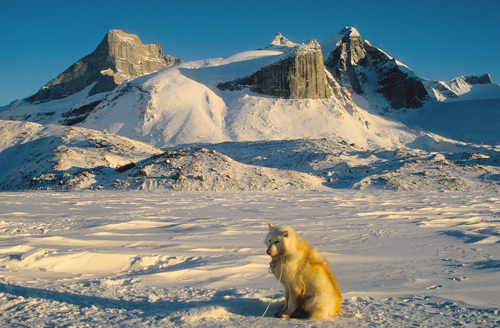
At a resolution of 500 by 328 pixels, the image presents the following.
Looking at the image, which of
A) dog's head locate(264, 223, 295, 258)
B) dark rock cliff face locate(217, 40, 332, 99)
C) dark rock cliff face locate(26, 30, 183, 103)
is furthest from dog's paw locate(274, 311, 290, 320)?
dark rock cliff face locate(26, 30, 183, 103)

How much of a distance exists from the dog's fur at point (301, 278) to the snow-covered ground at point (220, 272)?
0.12 metres

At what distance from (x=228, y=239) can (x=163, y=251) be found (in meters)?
1.45

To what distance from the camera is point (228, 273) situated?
12.4ft

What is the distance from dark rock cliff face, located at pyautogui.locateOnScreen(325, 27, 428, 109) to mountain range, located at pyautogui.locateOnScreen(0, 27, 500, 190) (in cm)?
31

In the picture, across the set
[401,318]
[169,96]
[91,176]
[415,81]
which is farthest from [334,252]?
[415,81]

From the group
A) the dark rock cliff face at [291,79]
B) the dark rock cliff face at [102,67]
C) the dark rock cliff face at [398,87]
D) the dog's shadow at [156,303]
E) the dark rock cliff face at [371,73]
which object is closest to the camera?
the dog's shadow at [156,303]

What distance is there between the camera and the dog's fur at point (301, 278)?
246 centimetres

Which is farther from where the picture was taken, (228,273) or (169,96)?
(169,96)

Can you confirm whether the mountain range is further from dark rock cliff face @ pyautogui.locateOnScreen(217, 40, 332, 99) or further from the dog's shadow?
the dog's shadow

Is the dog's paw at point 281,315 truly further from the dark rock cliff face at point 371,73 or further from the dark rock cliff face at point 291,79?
the dark rock cliff face at point 371,73

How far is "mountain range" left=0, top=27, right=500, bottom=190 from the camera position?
19844 mm

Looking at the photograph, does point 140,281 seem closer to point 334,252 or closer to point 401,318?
point 401,318

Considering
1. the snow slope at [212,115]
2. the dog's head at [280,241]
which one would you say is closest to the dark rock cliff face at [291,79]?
the snow slope at [212,115]

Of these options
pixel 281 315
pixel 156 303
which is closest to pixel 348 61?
pixel 281 315
